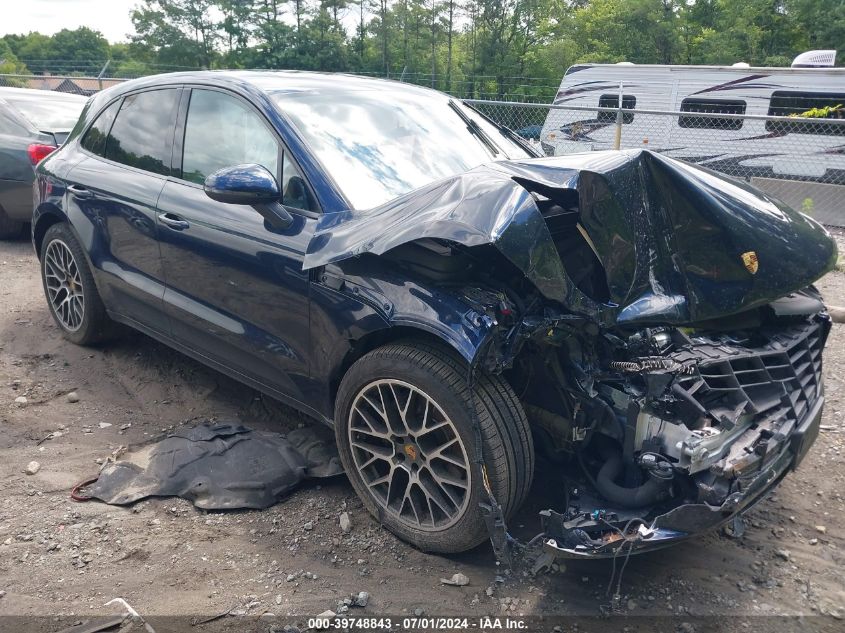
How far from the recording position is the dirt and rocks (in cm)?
269

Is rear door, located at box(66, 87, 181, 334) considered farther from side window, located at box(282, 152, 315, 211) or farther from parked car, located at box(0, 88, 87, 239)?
parked car, located at box(0, 88, 87, 239)

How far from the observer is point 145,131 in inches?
167

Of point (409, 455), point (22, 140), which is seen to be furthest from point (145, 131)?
point (22, 140)

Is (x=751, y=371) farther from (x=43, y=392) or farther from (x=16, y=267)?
(x=16, y=267)

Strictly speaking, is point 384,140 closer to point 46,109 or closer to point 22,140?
point 22,140

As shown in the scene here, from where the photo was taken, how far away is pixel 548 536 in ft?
8.41

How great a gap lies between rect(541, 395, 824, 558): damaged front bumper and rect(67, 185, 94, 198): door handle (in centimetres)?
349

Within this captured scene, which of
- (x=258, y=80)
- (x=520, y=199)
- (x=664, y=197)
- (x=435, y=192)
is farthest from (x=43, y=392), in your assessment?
(x=664, y=197)

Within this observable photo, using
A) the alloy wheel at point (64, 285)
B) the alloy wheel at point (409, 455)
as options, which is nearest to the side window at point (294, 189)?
the alloy wheel at point (409, 455)

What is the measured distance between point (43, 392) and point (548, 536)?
11.3 ft

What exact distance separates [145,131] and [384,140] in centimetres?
161

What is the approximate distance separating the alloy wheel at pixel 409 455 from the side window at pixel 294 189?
916 mm

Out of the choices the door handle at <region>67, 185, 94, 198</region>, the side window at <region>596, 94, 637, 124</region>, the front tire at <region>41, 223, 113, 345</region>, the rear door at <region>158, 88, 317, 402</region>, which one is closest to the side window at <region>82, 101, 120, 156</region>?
the door handle at <region>67, 185, 94, 198</region>

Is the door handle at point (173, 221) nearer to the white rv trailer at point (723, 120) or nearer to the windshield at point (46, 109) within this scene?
the windshield at point (46, 109)
